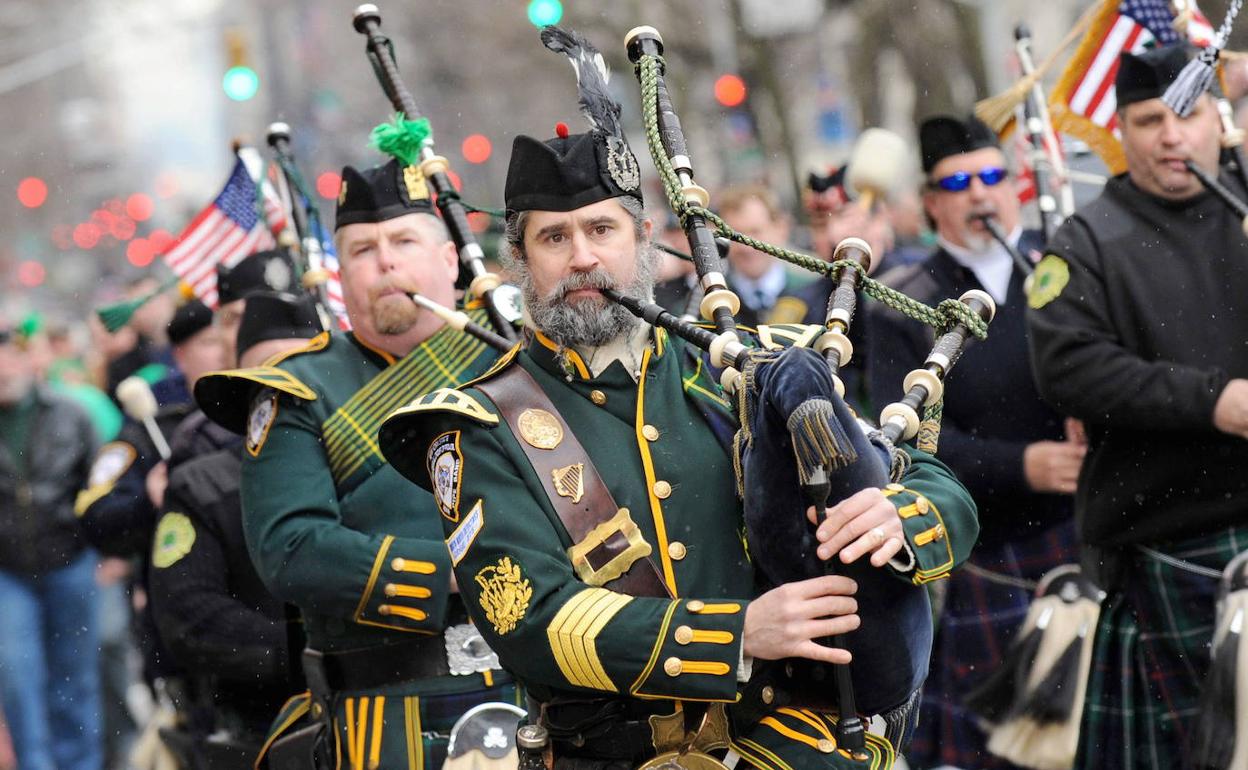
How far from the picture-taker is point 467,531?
411 cm

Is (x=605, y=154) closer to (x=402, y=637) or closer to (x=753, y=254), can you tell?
(x=402, y=637)

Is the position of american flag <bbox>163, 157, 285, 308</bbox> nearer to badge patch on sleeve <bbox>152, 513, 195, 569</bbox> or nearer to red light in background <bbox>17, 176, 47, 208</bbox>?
badge patch on sleeve <bbox>152, 513, 195, 569</bbox>

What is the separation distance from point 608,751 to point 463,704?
123cm

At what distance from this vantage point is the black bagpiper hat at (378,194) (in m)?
5.59

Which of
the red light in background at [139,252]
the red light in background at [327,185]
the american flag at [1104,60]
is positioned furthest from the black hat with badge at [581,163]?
the red light in background at [139,252]

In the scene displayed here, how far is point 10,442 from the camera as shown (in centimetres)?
948

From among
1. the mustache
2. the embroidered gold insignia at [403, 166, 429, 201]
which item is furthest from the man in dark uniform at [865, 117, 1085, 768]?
the mustache

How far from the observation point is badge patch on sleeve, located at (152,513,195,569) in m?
6.56

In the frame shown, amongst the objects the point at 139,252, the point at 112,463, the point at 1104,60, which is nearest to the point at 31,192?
the point at 139,252

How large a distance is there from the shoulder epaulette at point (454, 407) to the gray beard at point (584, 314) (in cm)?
21

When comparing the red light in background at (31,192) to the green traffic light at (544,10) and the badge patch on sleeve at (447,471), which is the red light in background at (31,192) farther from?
the badge patch on sleeve at (447,471)

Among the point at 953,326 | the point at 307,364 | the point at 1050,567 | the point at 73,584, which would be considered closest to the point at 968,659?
the point at 1050,567

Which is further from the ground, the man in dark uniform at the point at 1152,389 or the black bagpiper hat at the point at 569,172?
the black bagpiper hat at the point at 569,172

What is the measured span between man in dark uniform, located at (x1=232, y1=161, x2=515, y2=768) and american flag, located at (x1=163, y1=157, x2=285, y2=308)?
1818mm
